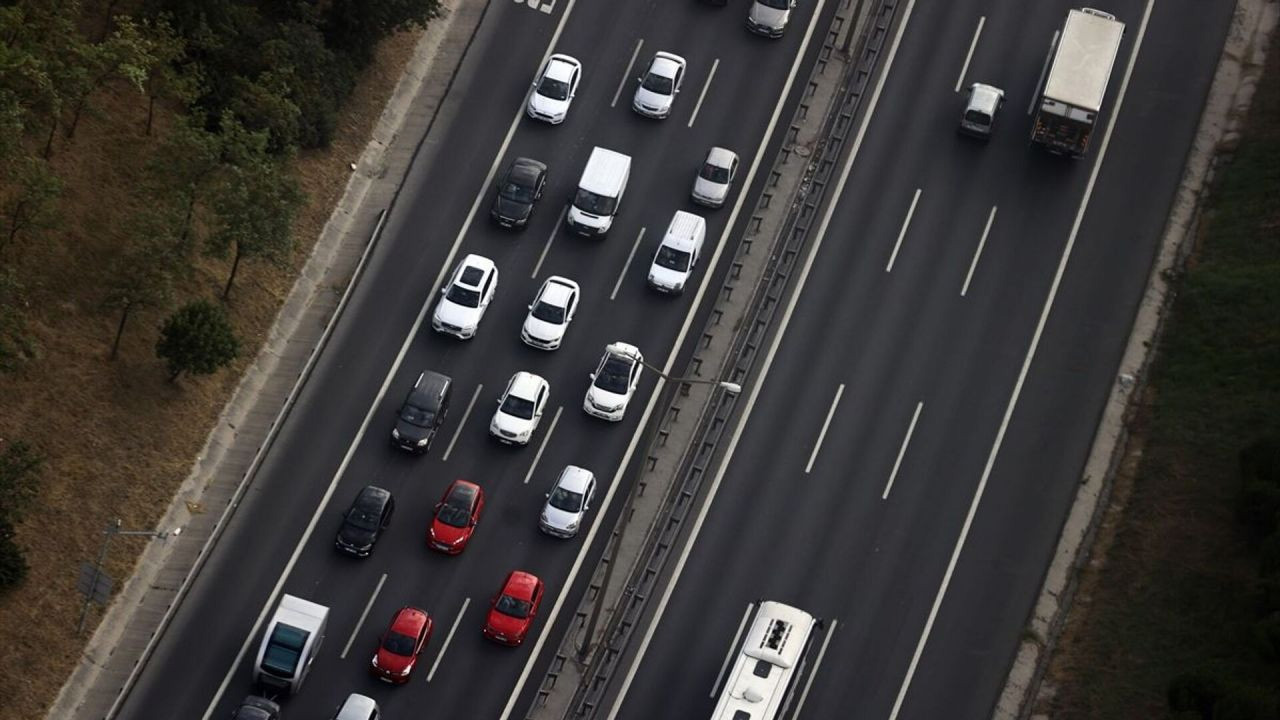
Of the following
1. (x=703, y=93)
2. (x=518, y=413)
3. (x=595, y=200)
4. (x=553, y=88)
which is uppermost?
(x=703, y=93)

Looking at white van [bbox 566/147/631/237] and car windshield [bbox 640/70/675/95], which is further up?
car windshield [bbox 640/70/675/95]

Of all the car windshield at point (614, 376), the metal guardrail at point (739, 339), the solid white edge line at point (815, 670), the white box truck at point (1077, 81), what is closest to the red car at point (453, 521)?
the metal guardrail at point (739, 339)

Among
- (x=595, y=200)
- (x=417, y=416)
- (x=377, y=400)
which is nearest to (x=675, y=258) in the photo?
(x=595, y=200)

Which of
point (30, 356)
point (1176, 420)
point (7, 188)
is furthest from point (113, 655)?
point (1176, 420)

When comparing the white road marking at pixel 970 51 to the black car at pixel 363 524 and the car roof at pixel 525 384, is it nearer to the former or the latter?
the car roof at pixel 525 384

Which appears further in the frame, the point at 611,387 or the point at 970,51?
the point at 970,51

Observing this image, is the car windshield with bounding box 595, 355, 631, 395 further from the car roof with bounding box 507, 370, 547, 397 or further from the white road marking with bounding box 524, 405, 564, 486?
the car roof with bounding box 507, 370, 547, 397

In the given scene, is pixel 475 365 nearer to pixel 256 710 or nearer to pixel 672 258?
pixel 672 258

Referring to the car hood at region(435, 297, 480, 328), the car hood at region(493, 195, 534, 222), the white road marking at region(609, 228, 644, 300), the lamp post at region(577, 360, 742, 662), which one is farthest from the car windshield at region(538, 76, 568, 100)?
the lamp post at region(577, 360, 742, 662)
